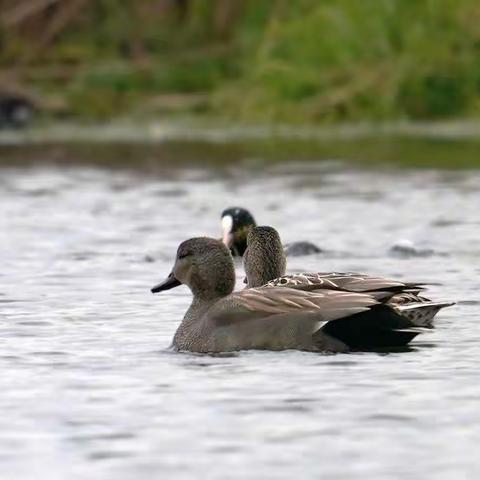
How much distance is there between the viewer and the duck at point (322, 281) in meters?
10.2

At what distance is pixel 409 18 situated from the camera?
2908 cm

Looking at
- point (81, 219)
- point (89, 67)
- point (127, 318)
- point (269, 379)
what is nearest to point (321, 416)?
point (269, 379)

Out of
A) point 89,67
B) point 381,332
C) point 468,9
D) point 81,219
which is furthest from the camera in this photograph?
point 89,67

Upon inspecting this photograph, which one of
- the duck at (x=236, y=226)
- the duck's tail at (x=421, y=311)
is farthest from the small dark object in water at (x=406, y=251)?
the duck's tail at (x=421, y=311)

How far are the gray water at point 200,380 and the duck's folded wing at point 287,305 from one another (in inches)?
8.3

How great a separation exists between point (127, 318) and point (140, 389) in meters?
2.61

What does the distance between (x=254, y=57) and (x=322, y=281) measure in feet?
66.4

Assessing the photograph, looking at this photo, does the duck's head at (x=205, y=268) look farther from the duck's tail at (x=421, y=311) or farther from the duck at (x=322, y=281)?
the duck's tail at (x=421, y=311)

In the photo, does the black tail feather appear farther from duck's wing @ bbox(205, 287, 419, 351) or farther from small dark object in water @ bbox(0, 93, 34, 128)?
small dark object in water @ bbox(0, 93, 34, 128)

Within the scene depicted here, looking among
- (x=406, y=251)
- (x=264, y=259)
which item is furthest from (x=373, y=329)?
(x=406, y=251)

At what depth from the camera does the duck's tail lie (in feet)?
34.4

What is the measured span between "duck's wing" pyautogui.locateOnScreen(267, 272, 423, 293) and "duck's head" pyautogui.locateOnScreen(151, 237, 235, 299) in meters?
0.25

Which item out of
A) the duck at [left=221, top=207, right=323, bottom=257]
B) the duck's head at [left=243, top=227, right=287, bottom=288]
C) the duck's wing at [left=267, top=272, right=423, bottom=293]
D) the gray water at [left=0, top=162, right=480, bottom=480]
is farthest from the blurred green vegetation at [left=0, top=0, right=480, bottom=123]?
the duck's wing at [left=267, top=272, right=423, bottom=293]

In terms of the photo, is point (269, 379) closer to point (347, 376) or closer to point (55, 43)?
point (347, 376)
